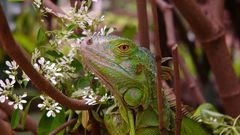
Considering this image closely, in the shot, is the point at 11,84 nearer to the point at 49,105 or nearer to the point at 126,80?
the point at 49,105

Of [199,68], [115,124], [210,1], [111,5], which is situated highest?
[111,5]

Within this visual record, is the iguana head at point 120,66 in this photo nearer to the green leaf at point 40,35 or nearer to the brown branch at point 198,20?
the green leaf at point 40,35

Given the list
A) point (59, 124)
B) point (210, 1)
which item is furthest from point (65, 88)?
point (210, 1)

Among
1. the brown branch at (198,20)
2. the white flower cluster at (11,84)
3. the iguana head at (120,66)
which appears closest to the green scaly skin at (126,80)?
the iguana head at (120,66)

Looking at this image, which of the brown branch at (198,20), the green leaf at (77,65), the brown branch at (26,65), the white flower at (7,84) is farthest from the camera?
the brown branch at (198,20)

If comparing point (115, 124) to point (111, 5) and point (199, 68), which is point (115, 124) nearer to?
point (199, 68)
